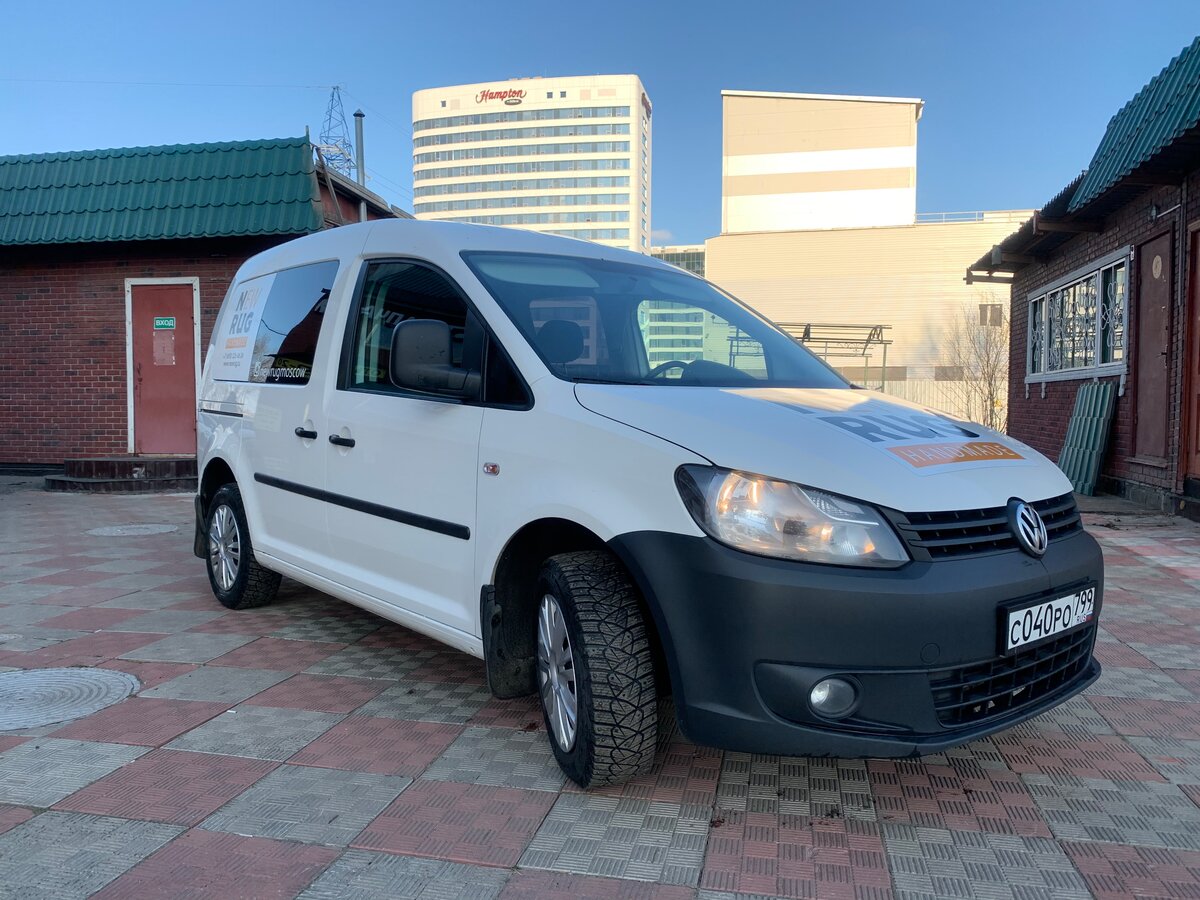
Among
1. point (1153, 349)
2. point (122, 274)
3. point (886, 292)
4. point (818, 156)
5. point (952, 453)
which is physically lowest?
point (952, 453)

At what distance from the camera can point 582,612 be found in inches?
103

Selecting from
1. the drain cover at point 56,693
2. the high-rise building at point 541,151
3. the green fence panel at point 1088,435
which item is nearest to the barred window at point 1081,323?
the green fence panel at point 1088,435

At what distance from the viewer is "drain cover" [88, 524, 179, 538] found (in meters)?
7.80

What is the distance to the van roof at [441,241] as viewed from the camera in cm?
349

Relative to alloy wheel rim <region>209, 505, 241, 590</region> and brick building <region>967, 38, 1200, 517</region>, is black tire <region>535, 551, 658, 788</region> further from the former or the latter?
brick building <region>967, 38, 1200, 517</region>

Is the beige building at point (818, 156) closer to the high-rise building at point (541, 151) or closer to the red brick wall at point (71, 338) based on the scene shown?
the red brick wall at point (71, 338)

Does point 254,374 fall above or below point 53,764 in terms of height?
above

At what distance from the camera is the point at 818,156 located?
65.4 meters

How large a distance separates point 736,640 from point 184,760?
1.93 metres

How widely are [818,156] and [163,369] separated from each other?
61.2m

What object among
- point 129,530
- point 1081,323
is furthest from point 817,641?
point 1081,323

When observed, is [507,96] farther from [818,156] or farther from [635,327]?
[635,327]

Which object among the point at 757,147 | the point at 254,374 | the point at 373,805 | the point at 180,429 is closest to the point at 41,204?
the point at 180,429

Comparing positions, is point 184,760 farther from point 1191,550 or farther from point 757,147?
Answer: point 757,147
